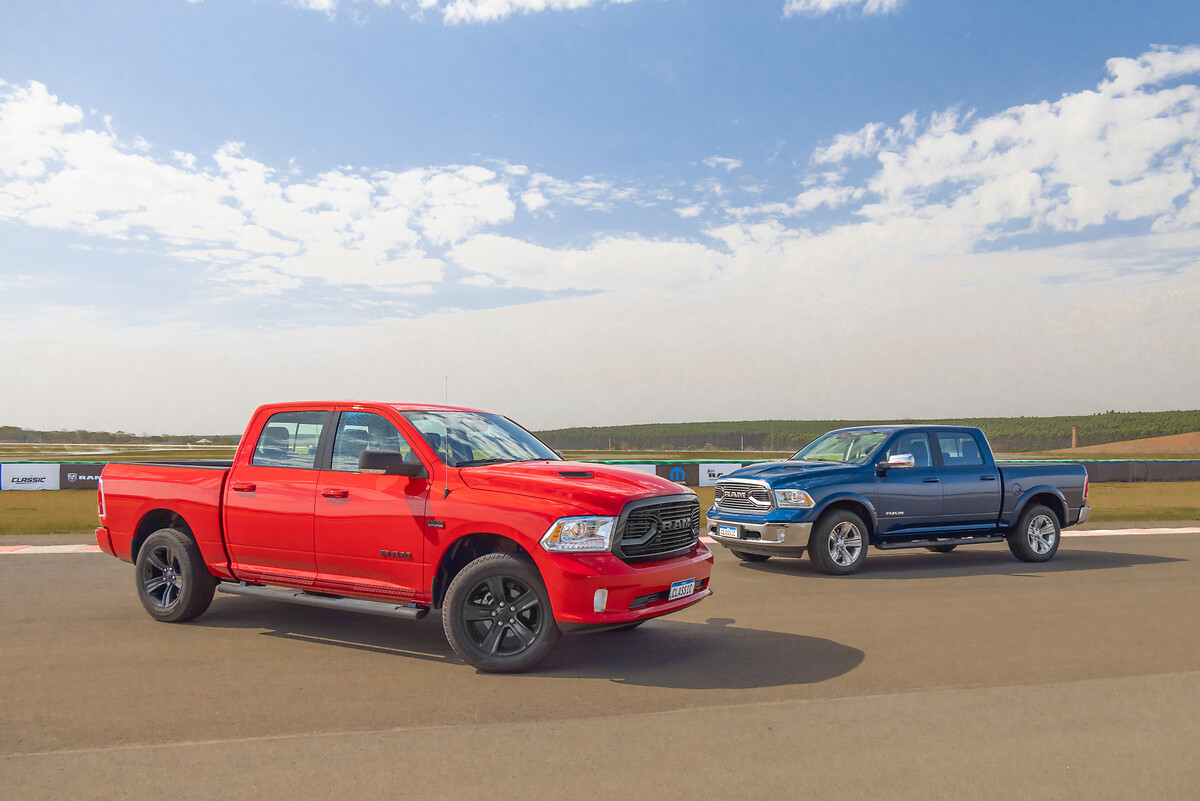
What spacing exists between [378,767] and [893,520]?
29.0 ft

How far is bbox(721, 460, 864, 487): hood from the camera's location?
11125 mm

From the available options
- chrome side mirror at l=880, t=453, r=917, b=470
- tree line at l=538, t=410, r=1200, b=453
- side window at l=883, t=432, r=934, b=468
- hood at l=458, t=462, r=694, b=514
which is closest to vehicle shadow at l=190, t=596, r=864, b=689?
hood at l=458, t=462, r=694, b=514

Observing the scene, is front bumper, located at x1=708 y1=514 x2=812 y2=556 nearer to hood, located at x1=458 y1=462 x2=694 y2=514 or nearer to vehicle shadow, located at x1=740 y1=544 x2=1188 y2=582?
vehicle shadow, located at x1=740 y1=544 x2=1188 y2=582

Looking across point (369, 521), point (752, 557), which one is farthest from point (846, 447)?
point (369, 521)

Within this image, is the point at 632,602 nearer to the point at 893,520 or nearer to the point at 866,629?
the point at 866,629

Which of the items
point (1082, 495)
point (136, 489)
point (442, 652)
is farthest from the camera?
point (1082, 495)

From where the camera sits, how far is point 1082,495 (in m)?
13.1

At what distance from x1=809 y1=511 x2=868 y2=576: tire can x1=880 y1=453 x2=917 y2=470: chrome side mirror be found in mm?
794

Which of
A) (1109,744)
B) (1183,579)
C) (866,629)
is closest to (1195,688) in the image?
(1109,744)

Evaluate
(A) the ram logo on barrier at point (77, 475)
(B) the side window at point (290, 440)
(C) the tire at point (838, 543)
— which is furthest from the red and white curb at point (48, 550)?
(A) the ram logo on barrier at point (77, 475)

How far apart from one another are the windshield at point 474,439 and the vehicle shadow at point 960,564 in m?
4.96

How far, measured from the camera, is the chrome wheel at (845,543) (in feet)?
36.3

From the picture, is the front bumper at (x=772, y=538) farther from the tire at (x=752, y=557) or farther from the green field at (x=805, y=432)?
the green field at (x=805, y=432)

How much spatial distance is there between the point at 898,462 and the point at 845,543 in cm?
123
